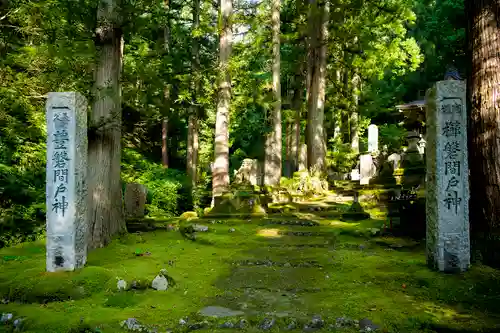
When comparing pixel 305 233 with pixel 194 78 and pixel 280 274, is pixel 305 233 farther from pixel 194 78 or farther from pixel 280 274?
pixel 194 78

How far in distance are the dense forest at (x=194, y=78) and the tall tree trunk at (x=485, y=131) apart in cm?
92

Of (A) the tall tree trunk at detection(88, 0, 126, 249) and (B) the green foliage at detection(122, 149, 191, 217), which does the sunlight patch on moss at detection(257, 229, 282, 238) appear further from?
(B) the green foliage at detection(122, 149, 191, 217)

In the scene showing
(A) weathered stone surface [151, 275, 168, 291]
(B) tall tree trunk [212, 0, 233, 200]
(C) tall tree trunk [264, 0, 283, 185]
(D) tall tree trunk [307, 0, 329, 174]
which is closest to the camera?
(A) weathered stone surface [151, 275, 168, 291]

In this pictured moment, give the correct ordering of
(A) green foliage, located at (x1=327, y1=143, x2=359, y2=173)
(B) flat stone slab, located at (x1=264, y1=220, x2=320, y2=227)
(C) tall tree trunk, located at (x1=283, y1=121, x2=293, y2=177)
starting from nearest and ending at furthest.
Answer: (B) flat stone slab, located at (x1=264, y1=220, x2=320, y2=227), (C) tall tree trunk, located at (x1=283, y1=121, x2=293, y2=177), (A) green foliage, located at (x1=327, y1=143, x2=359, y2=173)

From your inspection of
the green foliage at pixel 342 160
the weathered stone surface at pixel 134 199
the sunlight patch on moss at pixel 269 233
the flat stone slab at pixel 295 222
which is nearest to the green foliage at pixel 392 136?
the green foliage at pixel 342 160

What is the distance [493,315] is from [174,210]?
15.1 m

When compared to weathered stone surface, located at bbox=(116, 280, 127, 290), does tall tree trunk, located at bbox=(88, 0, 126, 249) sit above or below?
above

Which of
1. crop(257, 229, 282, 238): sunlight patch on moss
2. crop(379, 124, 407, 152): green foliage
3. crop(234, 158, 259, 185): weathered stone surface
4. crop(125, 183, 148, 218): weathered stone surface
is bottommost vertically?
crop(257, 229, 282, 238): sunlight patch on moss

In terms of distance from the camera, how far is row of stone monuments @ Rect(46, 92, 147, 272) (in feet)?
19.8

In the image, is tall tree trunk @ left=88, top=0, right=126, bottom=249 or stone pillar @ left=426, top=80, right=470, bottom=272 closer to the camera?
stone pillar @ left=426, top=80, right=470, bottom=272

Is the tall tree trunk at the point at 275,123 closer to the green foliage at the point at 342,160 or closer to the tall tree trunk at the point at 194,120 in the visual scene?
the tall tree trunk at the point at 194,120

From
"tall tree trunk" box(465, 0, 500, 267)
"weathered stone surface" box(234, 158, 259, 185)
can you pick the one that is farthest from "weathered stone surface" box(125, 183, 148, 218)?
"tall tree trunk" box(465, 0, 500, 267)

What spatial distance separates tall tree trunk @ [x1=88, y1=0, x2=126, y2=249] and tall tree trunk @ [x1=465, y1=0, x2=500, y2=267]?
21.1ft

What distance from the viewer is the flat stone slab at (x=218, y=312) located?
191 inches
